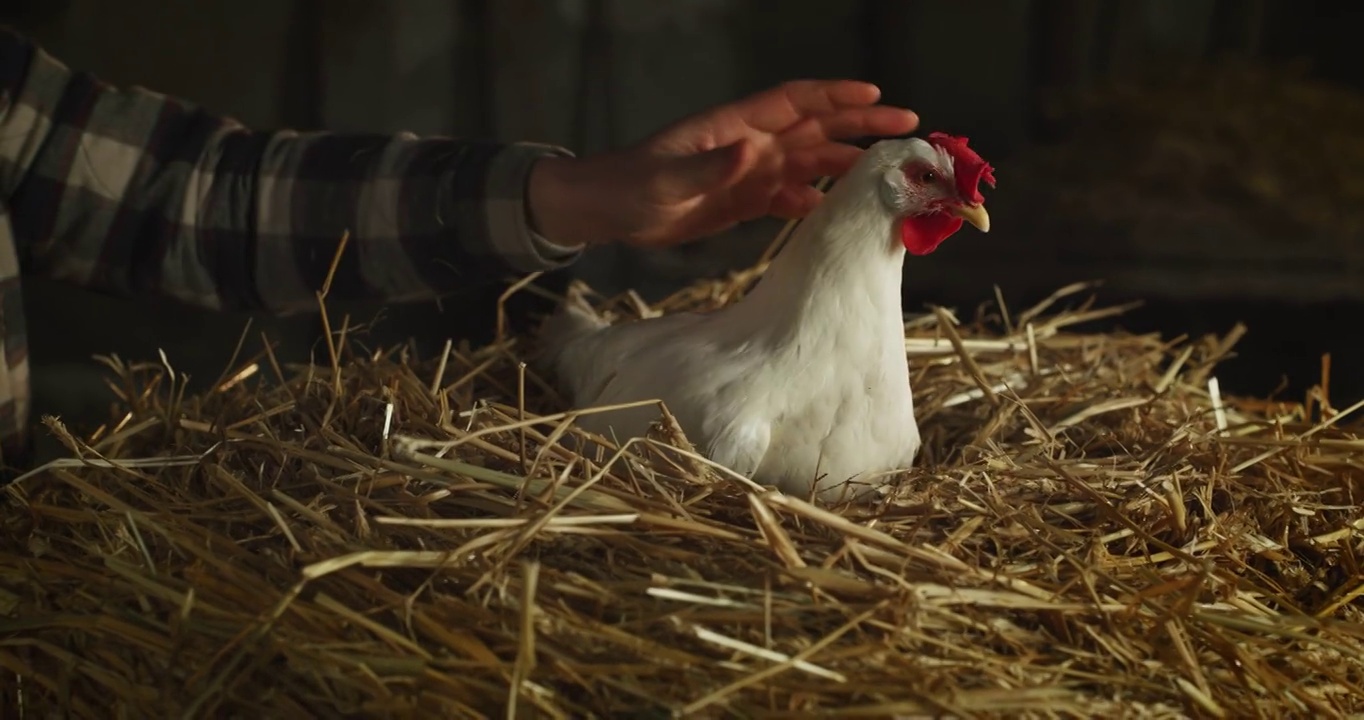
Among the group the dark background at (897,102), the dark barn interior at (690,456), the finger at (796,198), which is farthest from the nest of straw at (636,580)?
the dark background at (897,102)

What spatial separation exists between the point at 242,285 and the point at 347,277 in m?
0.15

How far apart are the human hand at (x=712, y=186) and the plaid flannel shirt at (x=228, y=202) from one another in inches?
2.5

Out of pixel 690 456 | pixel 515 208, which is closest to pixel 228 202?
pixel 515 208

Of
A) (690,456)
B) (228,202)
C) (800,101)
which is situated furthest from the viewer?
(228,202)

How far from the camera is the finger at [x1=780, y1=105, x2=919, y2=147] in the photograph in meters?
1.34

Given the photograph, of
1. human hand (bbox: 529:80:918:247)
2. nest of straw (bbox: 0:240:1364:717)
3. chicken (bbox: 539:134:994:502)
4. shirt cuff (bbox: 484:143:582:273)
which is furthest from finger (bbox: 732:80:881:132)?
nest of straw (bbox: 0:240:1364:717)

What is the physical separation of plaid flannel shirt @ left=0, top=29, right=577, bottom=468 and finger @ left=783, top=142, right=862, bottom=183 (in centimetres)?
31

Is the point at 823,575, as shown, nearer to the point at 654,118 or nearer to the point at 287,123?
the point at 654,118

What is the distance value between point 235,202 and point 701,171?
70 cm

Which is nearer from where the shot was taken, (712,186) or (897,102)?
(712,186)

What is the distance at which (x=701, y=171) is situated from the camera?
3.78 feet

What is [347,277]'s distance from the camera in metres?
1.51

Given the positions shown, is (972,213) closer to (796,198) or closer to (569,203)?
(796,198)

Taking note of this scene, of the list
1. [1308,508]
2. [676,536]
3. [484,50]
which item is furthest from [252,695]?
[484,50]
